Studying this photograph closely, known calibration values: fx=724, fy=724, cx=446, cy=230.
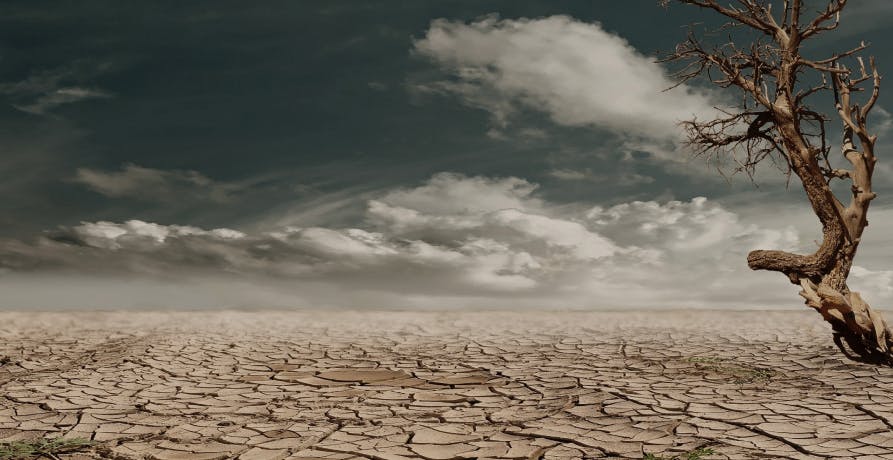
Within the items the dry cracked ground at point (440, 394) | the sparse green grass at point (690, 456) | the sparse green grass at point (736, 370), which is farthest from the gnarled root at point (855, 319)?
the sparse green grass at point (690, 456)

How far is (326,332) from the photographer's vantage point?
9.07 metres

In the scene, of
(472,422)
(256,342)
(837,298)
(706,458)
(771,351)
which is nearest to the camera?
(706,458)

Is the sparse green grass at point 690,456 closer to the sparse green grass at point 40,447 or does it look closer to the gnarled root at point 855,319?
the sparse green grass at point 40,447

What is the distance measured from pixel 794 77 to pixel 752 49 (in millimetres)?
415

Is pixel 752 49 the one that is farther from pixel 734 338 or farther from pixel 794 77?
pixel 734 338

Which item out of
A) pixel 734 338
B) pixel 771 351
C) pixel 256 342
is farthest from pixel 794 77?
pixel 256 342

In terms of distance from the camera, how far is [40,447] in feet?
11.9

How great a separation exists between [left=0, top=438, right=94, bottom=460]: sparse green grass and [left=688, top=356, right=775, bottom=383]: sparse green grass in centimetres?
438

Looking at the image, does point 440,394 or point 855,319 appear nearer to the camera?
point 440,394

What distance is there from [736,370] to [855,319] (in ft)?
3.24

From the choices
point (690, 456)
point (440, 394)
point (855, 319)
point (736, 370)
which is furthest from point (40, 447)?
point (855, 319)

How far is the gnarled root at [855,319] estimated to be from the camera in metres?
5.69

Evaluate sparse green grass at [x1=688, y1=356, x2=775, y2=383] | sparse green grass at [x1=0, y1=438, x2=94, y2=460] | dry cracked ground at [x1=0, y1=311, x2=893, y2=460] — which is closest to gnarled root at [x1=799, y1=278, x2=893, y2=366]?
dry cracked ground at [x1=0, y1=311, x2=893, y2=460]

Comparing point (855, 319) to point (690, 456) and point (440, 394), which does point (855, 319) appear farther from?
point (440, 394)
